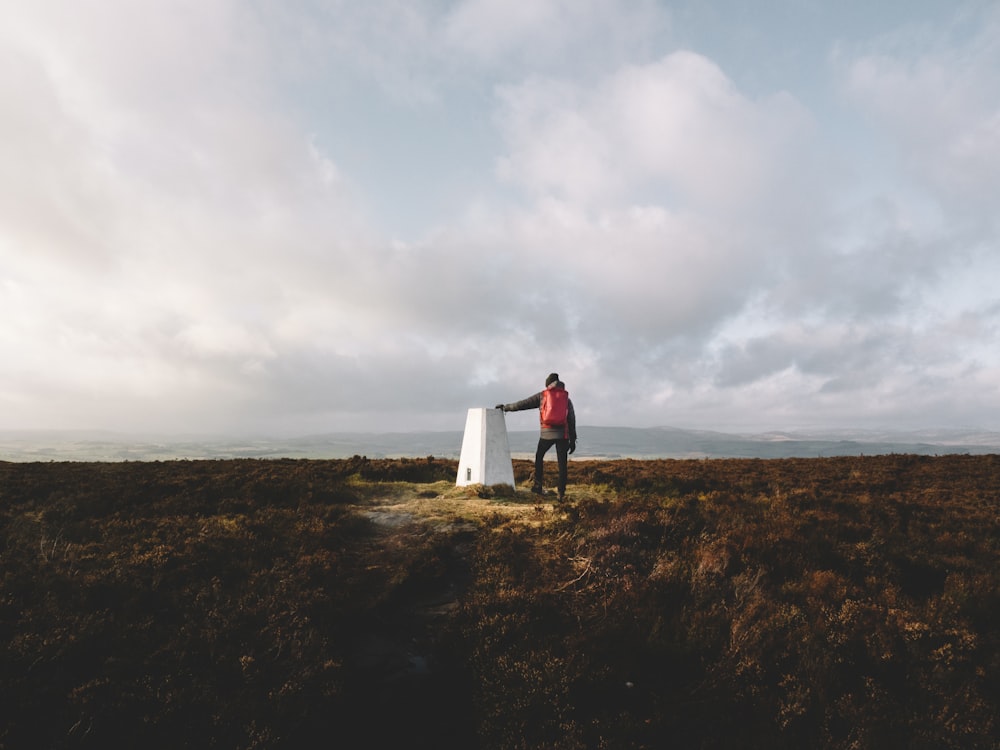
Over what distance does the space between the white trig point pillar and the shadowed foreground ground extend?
11.0 ft

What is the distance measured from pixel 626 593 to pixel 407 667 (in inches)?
129

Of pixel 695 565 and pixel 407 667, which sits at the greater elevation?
pixel 695 565

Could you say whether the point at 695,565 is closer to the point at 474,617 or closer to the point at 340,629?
the point at 474,617

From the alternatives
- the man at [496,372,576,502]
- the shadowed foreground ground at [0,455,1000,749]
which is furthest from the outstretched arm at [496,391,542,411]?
the shadowed foreground ground at [0,455,1000,749]

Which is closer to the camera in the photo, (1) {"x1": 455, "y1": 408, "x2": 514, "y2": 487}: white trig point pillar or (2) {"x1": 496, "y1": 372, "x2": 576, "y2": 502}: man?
(2) {"x1": 496, "y1": 372, "x2": 576, "y2": 502}: man

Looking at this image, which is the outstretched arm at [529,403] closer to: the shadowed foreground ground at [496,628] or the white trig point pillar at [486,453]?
the white trig point pillar at [486,453]

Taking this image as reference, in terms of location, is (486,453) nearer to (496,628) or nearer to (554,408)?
(554,408)

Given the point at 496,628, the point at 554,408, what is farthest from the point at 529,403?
the point at 496,628

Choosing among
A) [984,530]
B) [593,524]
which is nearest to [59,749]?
[593,524]

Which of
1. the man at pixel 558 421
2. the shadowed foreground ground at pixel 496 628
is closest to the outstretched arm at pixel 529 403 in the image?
the man at pixel 558 421

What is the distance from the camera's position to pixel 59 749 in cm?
422

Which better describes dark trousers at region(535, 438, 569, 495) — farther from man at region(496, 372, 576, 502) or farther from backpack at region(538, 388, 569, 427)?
backpack at region(538, 388, 569, 427)

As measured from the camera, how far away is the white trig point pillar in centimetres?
1416

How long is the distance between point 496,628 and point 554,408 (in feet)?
24.3
